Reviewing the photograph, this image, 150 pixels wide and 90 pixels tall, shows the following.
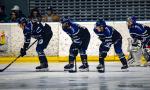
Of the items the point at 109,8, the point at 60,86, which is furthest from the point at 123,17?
the point at 60,86

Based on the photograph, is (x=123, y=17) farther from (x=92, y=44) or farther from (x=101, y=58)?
(x=101, y=58)

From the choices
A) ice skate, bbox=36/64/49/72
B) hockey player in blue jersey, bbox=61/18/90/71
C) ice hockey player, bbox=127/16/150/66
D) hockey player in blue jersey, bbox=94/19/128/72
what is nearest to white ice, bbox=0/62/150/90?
ice skate, bbox=36/64/49/72

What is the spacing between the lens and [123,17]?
24.0 metres

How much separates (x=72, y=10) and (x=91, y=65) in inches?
247

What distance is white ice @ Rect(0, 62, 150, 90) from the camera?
12.5m

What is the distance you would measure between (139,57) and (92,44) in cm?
256

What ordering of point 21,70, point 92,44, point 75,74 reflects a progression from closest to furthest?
1. point 75,74
2. point 21,70
3. point 92,44

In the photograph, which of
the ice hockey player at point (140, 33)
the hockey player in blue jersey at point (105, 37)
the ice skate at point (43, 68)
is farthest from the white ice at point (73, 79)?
the ice hockey player at point (140, 33)

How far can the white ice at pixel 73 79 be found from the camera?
1250cm

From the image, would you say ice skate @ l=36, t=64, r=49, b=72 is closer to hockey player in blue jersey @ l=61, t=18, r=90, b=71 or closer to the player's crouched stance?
the player's crouched stance

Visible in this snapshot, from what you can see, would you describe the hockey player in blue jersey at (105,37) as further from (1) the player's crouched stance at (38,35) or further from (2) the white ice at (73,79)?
(1) the player's crouched stance at (38,35)

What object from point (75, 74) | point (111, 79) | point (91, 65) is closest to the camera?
point (111, 79)

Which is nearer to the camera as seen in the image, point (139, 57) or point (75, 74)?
point (75, 74)

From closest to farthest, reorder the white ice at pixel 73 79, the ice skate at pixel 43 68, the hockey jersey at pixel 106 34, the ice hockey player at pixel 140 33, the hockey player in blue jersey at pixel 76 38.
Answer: the white ice at pixel 73 79 → the hockey jersey at pixel 106 34 → the hockey player in blue jersey at pixel 76 38 → the ice skate at pixel 43 68 → the ice hockey player at pixel 140 33
